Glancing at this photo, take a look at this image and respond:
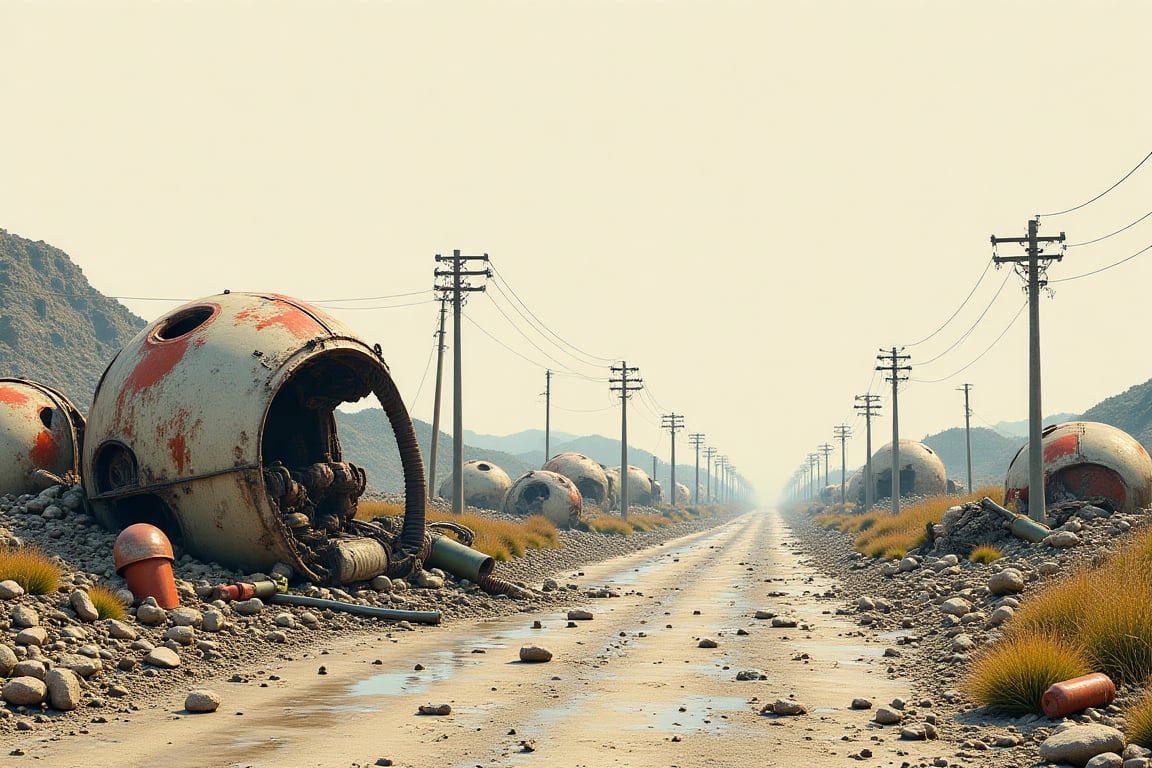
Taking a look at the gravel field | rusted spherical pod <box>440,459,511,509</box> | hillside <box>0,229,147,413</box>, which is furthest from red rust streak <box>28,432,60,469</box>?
hillside <box>0,229,147,413</box>

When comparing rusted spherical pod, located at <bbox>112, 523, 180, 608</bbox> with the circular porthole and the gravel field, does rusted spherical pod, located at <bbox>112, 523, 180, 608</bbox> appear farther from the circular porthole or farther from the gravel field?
the circular porthole

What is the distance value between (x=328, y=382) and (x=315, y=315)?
1.85m

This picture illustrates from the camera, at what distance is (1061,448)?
31891mm

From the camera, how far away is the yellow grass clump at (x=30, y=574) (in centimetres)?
1479

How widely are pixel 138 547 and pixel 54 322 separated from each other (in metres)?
99.6

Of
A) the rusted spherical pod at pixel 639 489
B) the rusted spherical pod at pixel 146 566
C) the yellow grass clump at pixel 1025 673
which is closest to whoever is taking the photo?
the yellow grass clump at pixel 1025 673

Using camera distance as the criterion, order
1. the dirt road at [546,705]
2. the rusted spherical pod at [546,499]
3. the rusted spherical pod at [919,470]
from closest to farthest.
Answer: the dirt road at [546,705], the rusted spherical pod at [546,499], the rusted spherical pod at [919,470]

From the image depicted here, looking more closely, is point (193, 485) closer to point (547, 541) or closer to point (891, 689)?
point (891, 689)

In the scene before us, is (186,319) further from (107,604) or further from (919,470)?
(919,470)

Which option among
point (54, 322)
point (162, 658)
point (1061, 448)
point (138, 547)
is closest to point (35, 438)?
point (138, 547)

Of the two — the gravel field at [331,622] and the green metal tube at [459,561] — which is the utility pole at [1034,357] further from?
the green metal tube at [459,561]

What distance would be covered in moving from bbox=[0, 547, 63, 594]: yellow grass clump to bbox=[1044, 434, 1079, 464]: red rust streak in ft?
85.5

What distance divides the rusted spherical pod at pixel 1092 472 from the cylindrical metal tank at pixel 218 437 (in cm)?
1937

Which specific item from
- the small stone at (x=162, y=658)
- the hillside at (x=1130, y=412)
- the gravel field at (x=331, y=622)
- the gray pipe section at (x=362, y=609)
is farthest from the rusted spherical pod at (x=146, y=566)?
the hillside at (x=1130, y=412)
